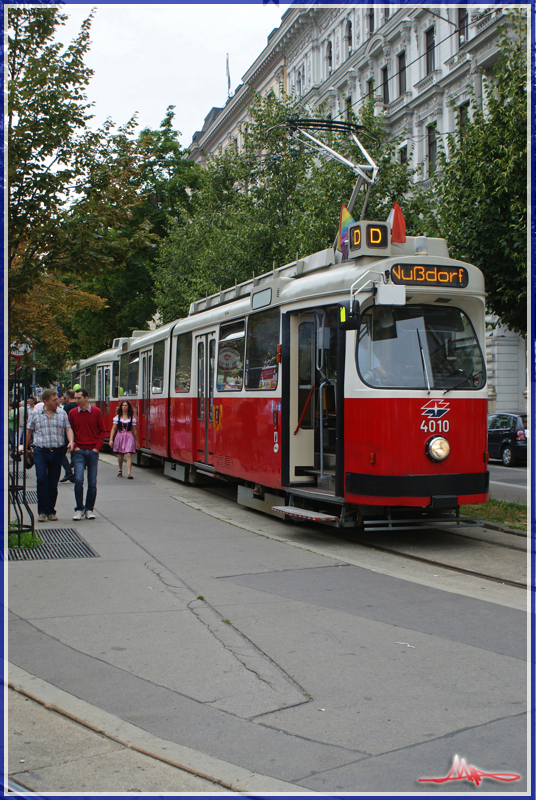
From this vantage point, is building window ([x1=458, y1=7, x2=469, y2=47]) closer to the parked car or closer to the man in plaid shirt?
the parked car

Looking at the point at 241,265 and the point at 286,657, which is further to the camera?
the point at 241,265

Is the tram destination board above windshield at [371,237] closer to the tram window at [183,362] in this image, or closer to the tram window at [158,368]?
the tram window at [183,362]

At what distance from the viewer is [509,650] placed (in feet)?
17.4

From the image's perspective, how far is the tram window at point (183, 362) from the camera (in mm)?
15219

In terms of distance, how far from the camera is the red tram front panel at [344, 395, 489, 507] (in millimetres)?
8492

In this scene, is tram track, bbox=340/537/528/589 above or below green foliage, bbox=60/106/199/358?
below

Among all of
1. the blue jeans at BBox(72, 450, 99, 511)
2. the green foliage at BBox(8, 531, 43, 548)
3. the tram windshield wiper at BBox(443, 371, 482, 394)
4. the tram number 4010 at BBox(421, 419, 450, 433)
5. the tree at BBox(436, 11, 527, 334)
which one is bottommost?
the green foliage at BBox(8, 531, 43, 548)

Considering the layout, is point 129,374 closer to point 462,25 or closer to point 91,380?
point 91,380

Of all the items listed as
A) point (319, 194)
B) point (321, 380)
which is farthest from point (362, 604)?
point (319, 194)

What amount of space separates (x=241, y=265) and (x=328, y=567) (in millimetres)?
17701

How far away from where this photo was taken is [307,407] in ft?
32.8

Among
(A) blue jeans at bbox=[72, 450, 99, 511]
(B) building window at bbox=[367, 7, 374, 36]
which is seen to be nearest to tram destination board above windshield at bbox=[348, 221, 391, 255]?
(A) blue jeans at bbox=[72, 450, 99, 511]

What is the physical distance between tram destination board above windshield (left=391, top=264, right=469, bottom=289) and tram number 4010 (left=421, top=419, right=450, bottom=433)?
152cm

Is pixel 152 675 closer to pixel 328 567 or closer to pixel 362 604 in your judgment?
pixel 362 604
